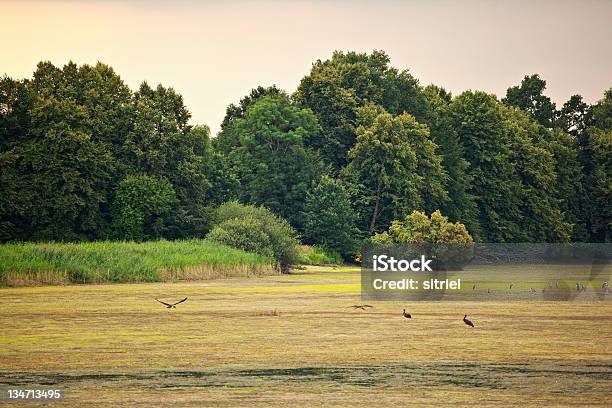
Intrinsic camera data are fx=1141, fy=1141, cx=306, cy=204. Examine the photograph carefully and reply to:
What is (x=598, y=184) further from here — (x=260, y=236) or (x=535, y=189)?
(x=260, y=236)

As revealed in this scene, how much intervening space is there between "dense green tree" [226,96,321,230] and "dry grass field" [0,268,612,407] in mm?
50106

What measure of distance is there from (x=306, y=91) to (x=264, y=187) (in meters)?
13.5

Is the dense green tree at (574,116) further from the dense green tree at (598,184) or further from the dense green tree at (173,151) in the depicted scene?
the dense green tree at (173,151)

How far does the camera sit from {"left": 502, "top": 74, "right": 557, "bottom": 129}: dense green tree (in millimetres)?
132750

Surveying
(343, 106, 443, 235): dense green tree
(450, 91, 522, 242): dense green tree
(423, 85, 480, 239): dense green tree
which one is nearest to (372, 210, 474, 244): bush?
(343, 106, 443, 235): dense green tree

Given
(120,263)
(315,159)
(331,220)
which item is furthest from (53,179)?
(315,159)

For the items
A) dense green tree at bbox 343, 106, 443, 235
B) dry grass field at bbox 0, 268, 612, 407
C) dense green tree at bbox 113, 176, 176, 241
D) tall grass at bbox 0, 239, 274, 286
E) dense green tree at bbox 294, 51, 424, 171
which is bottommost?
dry grass field at bbox 0, 268, 612, 407

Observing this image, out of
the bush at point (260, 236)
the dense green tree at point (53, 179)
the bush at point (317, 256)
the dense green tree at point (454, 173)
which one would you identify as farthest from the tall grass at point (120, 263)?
the dense green tree at point (454, 173)

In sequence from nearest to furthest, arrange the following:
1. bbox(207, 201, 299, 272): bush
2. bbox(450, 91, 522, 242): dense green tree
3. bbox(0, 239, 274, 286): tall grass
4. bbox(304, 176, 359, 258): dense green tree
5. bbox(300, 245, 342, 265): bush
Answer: bbox(0, 239, 274, 286): tall grass < bbox(207, 201, 299, 272): bush < bbox(300, 245, 342, 265): bush < bbox(304, 176, 359, 258): dense green tree < bbox(450, 91, 522, 242): dense green tree

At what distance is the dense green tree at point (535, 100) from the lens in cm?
13275

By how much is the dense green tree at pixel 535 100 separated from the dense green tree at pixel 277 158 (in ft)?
137

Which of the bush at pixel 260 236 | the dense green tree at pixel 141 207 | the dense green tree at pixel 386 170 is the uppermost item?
the dense green tree at pixel 386 170

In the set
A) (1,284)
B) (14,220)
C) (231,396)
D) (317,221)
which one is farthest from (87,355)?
(317,221)

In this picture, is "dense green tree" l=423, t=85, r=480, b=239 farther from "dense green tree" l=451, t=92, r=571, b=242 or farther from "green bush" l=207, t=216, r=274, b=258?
"green bush" l=207, t=216, r=274, b=258
